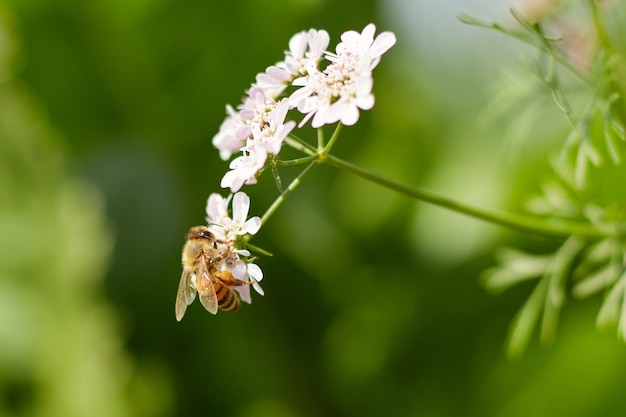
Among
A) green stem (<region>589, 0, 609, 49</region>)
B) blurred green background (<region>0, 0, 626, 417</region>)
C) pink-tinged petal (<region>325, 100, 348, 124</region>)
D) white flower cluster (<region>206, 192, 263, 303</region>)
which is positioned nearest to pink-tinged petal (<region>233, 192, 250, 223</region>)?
white flower cluster (<region>206, 192, 263, 303</region>)

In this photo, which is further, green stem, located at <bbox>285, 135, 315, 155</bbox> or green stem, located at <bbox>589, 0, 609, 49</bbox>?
green stem, located at <bbox>589, 0, 609, 49</bbox>

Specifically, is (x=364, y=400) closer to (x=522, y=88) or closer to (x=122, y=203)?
(x=122, y=203)

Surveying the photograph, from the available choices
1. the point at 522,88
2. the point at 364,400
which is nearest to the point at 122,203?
the point at 364,400

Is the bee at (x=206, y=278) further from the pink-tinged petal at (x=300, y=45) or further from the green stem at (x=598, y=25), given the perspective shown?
the green stem at (x=598, y=25)

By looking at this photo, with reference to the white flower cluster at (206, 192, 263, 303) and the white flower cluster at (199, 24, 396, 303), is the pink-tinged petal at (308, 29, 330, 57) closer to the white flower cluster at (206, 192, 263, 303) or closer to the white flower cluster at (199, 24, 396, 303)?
the white flower cluster at (199, 24, 396, 303)

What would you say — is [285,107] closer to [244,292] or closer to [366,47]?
[366,47]

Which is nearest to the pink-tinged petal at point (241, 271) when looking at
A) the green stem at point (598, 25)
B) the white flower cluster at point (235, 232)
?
the white flower cluster at point (235, 232)

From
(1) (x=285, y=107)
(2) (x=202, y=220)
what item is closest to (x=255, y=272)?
(1) (x=285, y=107)
